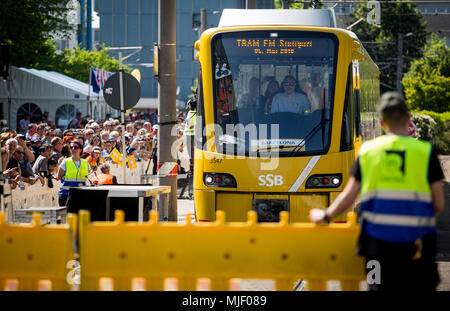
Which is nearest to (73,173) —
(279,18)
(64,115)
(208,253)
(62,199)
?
(62,199)

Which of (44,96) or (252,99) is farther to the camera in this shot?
(44,96)

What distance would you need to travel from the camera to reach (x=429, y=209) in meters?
5.28

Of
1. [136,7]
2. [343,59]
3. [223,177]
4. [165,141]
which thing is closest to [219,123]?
[223,177]

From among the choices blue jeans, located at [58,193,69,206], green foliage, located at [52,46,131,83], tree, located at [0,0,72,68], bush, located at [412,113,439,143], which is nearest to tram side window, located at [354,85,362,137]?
blue jeans, located at [58,193,69,206]

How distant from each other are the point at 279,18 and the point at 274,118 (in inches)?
61.8

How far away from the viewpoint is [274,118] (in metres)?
11.1

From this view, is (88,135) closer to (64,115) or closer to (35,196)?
(35,196)

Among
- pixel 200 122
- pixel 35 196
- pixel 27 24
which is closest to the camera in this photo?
pixel 200 122

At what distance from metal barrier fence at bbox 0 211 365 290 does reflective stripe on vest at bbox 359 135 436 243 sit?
0.97 metres

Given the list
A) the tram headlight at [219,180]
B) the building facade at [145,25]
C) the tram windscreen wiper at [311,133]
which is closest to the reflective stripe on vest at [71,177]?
the tram headlight at [219,180]

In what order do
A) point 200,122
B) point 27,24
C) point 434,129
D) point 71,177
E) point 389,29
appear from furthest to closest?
1. point 389,29
2. point 434,129
3. point 27,24
4. point 71,177
5. point 200,122

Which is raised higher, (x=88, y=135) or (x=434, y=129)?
(x=88, y=135)

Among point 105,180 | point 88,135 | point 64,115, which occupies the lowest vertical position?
point 105,180

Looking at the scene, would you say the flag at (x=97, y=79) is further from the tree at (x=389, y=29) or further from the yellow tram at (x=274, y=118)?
the tree at (x=389, y=29)
